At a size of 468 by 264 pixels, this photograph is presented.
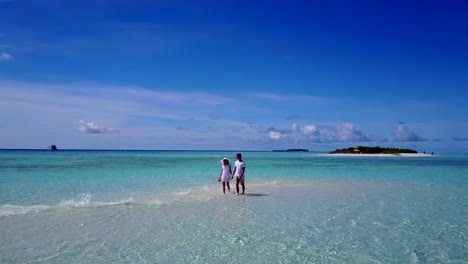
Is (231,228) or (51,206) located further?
(51,206)

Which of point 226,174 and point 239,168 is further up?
point 239,168

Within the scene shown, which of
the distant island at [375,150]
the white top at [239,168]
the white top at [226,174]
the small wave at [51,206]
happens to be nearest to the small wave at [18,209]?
the small wave at [51,206]

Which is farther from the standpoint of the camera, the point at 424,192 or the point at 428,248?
the point at 424,192

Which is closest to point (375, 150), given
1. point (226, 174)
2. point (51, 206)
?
point (226, 174)

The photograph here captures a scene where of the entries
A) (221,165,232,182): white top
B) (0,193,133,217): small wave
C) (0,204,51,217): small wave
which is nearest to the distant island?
(221,165,232,182): white top

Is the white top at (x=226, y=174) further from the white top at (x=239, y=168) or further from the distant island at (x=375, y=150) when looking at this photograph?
the distant island at (x=375, y=150)

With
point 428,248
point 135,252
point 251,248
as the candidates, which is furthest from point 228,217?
point 428,248

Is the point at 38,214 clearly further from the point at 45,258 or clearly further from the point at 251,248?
the point at 251,248

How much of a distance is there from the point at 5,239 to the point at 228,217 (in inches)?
224

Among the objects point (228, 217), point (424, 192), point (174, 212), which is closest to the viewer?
point (228, 217)

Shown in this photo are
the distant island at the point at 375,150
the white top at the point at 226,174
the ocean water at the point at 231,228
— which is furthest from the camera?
the distant island at the point at 375,150

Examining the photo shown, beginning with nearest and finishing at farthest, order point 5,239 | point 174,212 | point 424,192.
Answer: point 5,239
point 174,212
point 424,192

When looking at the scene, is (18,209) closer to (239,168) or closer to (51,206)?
(51,206)

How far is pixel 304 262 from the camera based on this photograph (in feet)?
22.2
